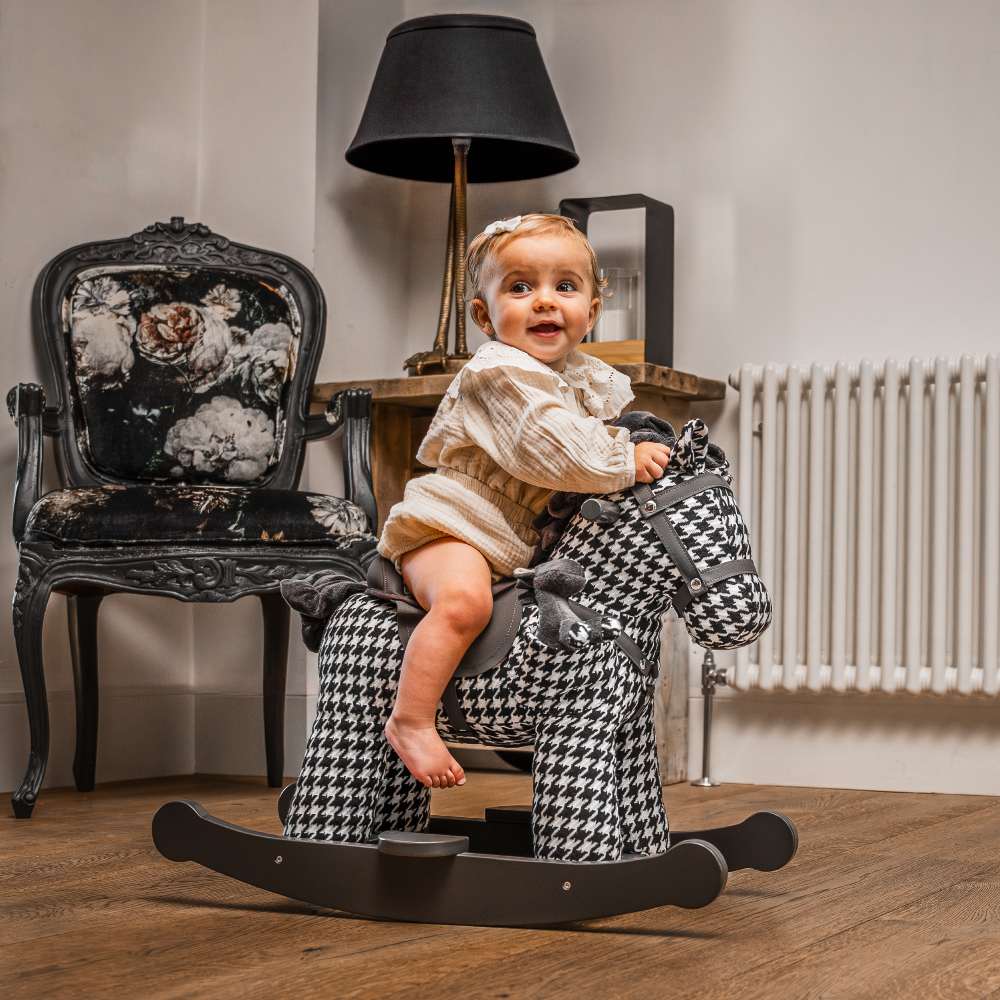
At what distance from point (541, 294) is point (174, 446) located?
119 cm

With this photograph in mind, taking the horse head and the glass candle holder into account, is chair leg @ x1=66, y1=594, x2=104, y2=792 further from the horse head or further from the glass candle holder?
the horse head

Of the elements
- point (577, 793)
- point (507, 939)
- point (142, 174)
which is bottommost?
point (507, 939)

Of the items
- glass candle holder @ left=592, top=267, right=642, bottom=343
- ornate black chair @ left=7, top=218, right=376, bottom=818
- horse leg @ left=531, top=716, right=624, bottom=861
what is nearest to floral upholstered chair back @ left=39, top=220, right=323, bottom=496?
ornate black chair @ left=7, top=218, right=376, bottom=818

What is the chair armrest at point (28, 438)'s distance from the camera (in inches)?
87.2

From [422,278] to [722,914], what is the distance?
6.40 ft

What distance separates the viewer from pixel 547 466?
1.34m

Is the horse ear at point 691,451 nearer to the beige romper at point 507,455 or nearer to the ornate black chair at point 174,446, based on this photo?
the beige romper at point 507,455

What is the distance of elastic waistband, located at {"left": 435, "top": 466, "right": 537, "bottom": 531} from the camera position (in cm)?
143

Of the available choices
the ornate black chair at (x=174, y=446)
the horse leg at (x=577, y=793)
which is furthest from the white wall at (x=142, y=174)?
the horse leg at (x=577, y=793)

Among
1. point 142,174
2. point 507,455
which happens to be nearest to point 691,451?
point 507,455

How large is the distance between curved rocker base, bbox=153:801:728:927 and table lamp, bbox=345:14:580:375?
1415mm

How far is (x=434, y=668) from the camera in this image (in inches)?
52.2

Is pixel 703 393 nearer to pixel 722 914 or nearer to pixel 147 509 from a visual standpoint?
pixel 147 509

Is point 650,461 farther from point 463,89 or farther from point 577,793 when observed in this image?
point 463,89
